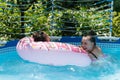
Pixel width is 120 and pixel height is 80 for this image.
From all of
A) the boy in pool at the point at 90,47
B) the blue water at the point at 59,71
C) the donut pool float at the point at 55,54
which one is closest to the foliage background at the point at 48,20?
the blue water at the point at 59,71

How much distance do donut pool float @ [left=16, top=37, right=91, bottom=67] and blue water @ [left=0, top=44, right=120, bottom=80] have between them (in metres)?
0.14

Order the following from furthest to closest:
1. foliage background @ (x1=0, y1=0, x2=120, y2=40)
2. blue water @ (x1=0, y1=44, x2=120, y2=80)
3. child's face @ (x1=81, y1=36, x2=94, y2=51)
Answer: foliage background @ (x1=0, y1=0, x2=120, y2=40), child's face @ (x1=81, y1=36, x2=94, y2=51), blue water @ (x1=0, y1=44, x2=120, y2=80)

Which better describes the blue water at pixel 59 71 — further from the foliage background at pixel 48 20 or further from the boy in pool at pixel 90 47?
the foliage background at pixel 48 20

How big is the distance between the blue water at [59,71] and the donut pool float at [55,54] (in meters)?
0.14

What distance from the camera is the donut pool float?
6.59 metres

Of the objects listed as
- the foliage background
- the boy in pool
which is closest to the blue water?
the boy in pool

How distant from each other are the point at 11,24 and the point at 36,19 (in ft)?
1.94

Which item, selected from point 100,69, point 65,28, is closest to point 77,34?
point 65,28

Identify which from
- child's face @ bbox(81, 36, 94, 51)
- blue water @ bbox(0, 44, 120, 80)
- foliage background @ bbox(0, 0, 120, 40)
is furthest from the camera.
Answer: foliage background @ bbox(0, 0, 120, 40)

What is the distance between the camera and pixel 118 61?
770 cm

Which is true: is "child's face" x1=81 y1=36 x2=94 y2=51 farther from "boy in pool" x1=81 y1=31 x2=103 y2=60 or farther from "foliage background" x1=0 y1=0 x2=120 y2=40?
"foliage background" x1=0 y1=0 x2=120 y2=40

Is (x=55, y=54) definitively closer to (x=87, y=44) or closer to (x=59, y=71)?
(x=59, y=71)

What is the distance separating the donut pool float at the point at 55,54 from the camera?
659 centimetres

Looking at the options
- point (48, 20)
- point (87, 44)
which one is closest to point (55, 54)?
point (87, 44)
